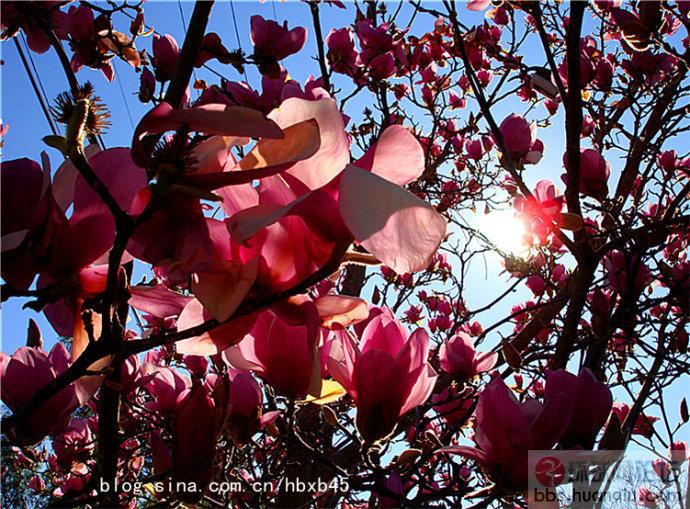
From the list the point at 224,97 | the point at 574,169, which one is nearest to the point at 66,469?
the point at 224,97

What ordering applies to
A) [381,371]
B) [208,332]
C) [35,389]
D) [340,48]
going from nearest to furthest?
[208,332], [381,371], [35,389], [340,48]

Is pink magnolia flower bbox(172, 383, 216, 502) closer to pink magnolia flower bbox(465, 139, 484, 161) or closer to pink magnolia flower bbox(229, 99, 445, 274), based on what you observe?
pink magnolia flower bbox(229, 99, 445, 274)

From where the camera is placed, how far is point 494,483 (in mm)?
689

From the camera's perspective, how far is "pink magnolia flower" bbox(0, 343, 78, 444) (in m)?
0.67

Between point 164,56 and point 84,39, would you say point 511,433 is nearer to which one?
point 164,56

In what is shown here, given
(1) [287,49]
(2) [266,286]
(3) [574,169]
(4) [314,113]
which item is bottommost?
(2) [266,286]

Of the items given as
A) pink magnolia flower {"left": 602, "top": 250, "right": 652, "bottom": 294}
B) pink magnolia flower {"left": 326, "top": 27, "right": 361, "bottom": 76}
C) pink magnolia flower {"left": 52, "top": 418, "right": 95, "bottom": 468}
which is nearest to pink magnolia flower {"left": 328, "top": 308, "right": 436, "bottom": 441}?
pink magnolia flower {"left": 602, "top": 250, "right": 652, "bottom": 294}

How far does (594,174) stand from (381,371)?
3.13 feet

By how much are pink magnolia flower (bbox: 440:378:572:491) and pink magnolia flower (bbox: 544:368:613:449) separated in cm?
5

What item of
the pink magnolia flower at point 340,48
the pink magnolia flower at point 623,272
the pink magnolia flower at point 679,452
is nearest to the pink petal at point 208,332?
the pink magnolia flower at point 623,272

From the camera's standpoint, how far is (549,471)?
2.19 ft

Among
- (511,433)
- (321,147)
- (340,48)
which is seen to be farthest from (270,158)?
(340,48)

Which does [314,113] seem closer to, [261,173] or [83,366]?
[261,173]

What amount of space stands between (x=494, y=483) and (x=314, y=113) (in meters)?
0.51
